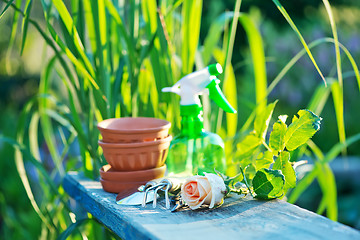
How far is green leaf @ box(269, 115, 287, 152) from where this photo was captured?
70cm

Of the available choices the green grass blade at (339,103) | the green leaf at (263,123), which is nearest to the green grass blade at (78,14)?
the green leaf at (263,123)

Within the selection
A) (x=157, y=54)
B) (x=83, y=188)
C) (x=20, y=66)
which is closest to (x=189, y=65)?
(x=157, y=54)

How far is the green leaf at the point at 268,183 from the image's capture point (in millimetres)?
670

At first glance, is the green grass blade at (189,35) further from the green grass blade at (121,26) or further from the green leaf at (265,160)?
the green leaf at (265,160)

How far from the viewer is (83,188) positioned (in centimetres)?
87

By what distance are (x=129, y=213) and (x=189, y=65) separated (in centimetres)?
45

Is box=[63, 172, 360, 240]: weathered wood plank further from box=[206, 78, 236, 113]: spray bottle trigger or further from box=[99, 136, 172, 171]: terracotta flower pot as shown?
box=[206, 78, 236, 113]: spray bottle trigger

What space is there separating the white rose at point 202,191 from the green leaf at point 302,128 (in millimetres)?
143

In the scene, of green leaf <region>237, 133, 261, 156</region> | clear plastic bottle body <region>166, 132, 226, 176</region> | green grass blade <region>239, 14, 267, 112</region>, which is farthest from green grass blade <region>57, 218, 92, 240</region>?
green grass blade <region>239, 14, 267, 112</region>

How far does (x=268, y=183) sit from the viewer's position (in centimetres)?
68

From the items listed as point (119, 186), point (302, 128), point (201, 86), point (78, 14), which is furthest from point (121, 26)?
point (302, 128)

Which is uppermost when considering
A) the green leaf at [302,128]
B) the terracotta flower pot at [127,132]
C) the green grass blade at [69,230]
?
the green leaf at [302,128]

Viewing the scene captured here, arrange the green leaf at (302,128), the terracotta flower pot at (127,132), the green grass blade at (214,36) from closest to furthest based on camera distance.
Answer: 1. the green leaf at (302,128)
2. the terracotta flower pot at (127,132)
3. the green grass blade at (214,36)

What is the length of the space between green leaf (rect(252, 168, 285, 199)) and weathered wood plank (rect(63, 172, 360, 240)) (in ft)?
0.06
